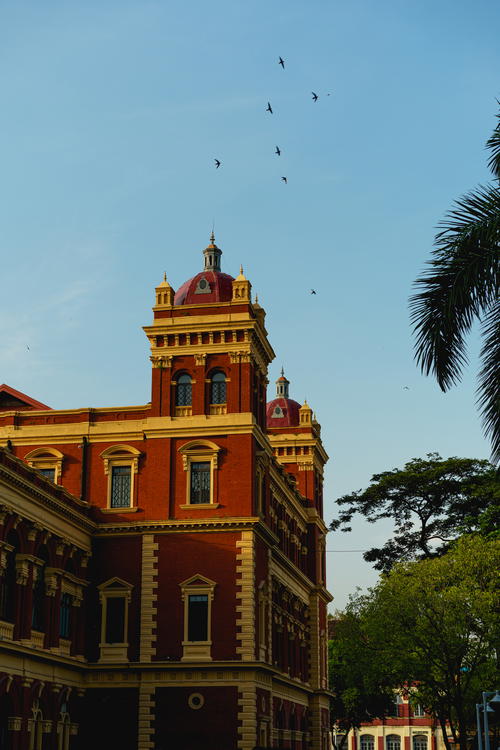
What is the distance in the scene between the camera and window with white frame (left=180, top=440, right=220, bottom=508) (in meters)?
46.9

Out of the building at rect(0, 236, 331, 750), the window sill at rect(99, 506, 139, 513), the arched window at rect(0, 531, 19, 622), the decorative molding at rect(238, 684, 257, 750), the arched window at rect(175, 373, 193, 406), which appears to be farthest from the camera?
the arched window at rect(175, 373, 193, 406)

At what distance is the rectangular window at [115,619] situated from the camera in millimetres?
45750

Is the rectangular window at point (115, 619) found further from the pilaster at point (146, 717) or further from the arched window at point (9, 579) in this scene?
the arched window at point (9, 579)

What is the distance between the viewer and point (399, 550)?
2682 inches

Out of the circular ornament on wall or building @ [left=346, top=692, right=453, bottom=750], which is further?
building @ [left=346, top=692, right=453, bottom=750]

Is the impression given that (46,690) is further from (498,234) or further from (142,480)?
(498,234)

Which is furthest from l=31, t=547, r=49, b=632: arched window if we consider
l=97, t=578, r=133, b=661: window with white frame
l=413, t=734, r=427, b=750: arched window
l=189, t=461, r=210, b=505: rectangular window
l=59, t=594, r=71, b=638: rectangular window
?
l=413, t=734, r=427, b=750: arched window

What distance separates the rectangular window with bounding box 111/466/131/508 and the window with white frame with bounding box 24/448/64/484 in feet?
8.54

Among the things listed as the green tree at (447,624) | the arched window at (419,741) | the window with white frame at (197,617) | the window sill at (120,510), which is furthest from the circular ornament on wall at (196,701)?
the arched window at (419,741)

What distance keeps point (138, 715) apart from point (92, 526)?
8267mm

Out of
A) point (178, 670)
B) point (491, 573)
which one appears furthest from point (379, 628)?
point (178, 670)

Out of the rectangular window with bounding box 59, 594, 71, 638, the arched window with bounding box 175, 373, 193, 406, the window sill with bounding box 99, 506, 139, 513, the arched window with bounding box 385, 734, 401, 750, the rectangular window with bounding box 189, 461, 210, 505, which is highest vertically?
the arched window with bounding box 175, 373, 193, 406

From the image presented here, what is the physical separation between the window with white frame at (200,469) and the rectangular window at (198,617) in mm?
4209

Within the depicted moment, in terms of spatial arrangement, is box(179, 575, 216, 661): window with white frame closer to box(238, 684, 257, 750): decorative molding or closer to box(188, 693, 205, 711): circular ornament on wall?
box(188, 693, 205, 711): circular ornament on wall
